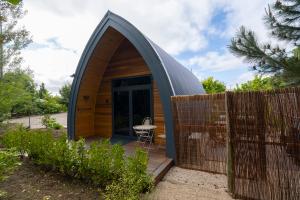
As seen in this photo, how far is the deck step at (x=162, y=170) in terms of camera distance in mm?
4293

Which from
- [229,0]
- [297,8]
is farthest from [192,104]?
[229,0]

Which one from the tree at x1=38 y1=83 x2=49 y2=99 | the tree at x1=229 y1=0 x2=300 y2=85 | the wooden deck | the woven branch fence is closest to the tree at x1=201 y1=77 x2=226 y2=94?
the wooden deck

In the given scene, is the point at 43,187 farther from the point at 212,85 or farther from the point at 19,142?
the point at 212,85

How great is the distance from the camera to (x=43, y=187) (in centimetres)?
372

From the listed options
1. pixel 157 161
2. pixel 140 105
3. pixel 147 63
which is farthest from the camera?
pixel 140 105

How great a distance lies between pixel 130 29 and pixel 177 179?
15.0 ft

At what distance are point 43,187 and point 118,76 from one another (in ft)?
17.4

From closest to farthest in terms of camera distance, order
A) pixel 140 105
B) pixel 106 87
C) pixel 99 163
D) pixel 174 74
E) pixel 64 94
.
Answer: pixel 99 163, pixel 174 74, pixel 140 105, pixel 106 87, pixel 64 94

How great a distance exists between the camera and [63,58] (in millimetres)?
21188

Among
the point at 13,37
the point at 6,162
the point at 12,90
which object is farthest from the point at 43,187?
the point at 13,37

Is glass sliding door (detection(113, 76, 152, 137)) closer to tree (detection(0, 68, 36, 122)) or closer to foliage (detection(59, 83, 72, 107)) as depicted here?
tree (detection(0, 68, 36, 122))

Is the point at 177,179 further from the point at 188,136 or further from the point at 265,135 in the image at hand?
the point at 265,135

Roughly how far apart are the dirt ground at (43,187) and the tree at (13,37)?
8161 mm

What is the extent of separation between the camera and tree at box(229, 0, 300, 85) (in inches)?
146
